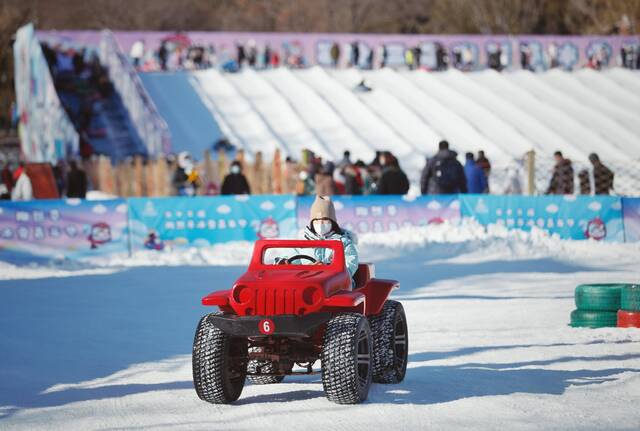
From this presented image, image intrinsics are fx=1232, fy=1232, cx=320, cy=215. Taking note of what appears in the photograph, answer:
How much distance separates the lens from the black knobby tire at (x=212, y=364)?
7.59 metres

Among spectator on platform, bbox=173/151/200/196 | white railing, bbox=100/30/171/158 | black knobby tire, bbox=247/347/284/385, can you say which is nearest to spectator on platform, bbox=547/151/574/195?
spectator on platform, bbox=173/151/200/196

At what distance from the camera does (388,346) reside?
8.41m

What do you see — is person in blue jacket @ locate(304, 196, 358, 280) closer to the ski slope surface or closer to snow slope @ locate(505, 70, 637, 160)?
the ski slope surface

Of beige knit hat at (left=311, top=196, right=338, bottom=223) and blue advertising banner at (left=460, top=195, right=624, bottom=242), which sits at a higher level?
beige knit hat at (left=311, top=196, right=338, bottom=223)

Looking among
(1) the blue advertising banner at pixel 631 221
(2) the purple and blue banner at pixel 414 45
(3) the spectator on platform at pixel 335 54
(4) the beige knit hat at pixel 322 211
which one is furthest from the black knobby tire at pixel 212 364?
(3) the spectator on platform at pixel 335 54

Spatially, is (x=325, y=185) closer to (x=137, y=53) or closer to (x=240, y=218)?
(x=240, y=218)

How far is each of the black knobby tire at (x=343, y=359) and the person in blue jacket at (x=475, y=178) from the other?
1556cm

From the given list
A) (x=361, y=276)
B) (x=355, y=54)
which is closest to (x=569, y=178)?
(x=361, y=276)

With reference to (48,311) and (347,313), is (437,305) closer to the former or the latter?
(48,311)

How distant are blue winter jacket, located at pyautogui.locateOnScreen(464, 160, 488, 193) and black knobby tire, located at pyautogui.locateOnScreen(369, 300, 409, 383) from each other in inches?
573

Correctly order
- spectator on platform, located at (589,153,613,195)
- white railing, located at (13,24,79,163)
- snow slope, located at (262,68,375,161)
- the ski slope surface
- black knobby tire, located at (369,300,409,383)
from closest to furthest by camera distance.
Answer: black knobby tire, located at (369,300,409,383) → spectator on platform, located at (589,153,613,195) → white railing, located at (13,24,79,163) → snow slope, located at (262,68,375,161) → the ski slope surface

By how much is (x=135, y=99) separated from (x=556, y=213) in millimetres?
20880

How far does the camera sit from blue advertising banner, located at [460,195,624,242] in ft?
65.4

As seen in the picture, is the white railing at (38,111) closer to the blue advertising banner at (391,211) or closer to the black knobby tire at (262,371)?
the blue advertising banner at (391,211)
